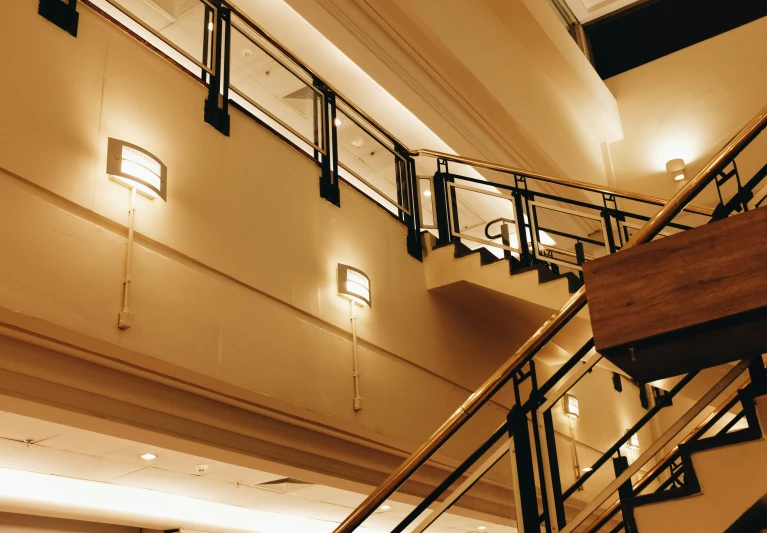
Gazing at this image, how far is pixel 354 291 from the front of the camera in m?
5.79

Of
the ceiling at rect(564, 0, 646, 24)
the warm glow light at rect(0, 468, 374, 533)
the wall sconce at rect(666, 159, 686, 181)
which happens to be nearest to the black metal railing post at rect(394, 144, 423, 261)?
the warm glow light at rect(0, 468, 374, 533)

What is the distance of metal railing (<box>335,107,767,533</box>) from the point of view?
2924 mm

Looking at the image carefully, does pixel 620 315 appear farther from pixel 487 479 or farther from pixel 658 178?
pixel 658 178

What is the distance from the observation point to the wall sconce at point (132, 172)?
4.29 m

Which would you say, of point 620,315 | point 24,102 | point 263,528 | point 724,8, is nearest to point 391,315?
point 263,528

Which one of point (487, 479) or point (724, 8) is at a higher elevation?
point (724, 8)

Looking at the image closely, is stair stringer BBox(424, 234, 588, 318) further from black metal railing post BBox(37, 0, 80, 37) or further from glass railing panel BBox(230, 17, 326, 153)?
black metal railing post BBox(37, 0, 80, 37)

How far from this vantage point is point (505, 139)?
10094 mm

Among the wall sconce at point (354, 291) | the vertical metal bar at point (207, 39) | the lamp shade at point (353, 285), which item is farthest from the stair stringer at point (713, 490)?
the vertical metal bar at point (207, 39)

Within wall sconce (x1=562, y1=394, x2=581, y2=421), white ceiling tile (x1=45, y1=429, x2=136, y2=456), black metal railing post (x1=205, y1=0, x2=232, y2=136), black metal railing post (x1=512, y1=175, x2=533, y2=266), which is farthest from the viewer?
wall sconce (x1=562, y1=394, x2=581, y2=421)

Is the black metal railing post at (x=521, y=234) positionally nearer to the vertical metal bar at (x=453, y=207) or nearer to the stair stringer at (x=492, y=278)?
the stair stringer at (x=492, y=278)

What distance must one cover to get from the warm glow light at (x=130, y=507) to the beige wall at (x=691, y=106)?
733 cm

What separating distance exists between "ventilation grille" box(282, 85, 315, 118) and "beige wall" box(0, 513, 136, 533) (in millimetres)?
3538

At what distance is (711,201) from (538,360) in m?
4.44
